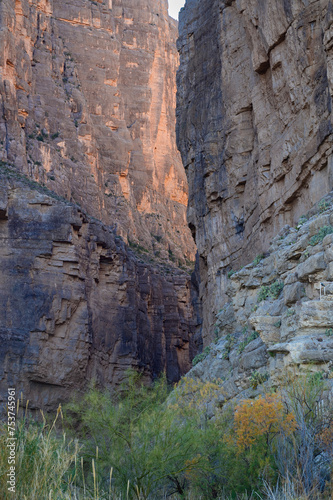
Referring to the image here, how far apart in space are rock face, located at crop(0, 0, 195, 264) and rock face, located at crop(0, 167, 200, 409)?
36.5ft

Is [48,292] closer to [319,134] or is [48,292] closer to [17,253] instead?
[17,253]

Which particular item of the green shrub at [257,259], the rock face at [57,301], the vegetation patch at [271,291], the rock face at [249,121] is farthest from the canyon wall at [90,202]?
the vegetation patch at [271,291]

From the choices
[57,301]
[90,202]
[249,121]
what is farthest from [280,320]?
[90,202]

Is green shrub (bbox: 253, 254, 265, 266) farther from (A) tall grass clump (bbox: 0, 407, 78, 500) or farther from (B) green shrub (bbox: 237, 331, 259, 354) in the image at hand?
(A) tall grass clump (bbox: 0, 407, 78, 500)

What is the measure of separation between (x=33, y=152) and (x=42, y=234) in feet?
61.0

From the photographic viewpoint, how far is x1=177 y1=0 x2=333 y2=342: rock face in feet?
95.5

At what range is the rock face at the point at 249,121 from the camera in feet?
95.5

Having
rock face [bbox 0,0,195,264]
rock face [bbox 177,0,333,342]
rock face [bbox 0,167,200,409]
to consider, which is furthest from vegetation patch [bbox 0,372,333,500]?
rock face [bbox 0,0,195,264]

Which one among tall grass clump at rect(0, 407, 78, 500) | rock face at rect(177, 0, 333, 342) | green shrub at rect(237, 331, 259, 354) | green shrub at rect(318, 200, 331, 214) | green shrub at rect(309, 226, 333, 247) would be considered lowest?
tall grass clump at rect(0, 407, 78, 500)

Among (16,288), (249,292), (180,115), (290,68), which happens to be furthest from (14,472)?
(180,115)

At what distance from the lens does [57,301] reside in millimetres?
43906

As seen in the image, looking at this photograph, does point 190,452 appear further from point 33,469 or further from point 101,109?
point 101,109

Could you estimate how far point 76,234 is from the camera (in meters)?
46.3

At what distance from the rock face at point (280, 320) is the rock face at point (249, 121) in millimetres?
5428
